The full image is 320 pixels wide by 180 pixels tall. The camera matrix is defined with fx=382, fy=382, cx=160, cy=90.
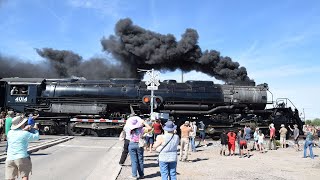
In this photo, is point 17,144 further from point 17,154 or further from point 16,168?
point 16,168

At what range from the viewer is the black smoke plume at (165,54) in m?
30.3

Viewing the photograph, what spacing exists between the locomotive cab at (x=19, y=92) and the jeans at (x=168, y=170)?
59.7ft

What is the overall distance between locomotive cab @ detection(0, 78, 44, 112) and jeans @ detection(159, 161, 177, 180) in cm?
1820

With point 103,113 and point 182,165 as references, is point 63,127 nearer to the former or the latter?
point 103,113

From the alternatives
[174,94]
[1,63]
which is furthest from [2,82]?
[1,63]

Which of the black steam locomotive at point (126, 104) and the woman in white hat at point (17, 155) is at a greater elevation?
the black steam locomotive at point (126, 104)

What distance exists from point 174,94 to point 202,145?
14.4 feet

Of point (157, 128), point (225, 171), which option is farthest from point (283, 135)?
point (225, 171)

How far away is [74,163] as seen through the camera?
38.5 feet

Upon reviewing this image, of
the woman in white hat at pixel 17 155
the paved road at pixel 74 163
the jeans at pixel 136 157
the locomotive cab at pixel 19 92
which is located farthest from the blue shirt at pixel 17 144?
the locomotive cab at pixel 19 92

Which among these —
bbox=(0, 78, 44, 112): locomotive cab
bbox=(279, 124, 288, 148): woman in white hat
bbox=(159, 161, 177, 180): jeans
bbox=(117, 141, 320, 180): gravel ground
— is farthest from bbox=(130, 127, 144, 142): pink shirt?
bbox=(0, 78, 44, 112): locomotive cab

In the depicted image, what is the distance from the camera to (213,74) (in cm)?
3142

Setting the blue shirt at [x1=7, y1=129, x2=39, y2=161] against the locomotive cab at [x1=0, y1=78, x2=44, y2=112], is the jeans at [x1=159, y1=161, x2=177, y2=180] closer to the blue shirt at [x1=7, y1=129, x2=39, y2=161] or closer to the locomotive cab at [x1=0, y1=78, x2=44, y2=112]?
the blue shirt at [x1=7, y1=129, x2=39, y2=161]

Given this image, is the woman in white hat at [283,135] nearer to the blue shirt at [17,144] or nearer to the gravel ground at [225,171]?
the gravel ground at [225,171]
